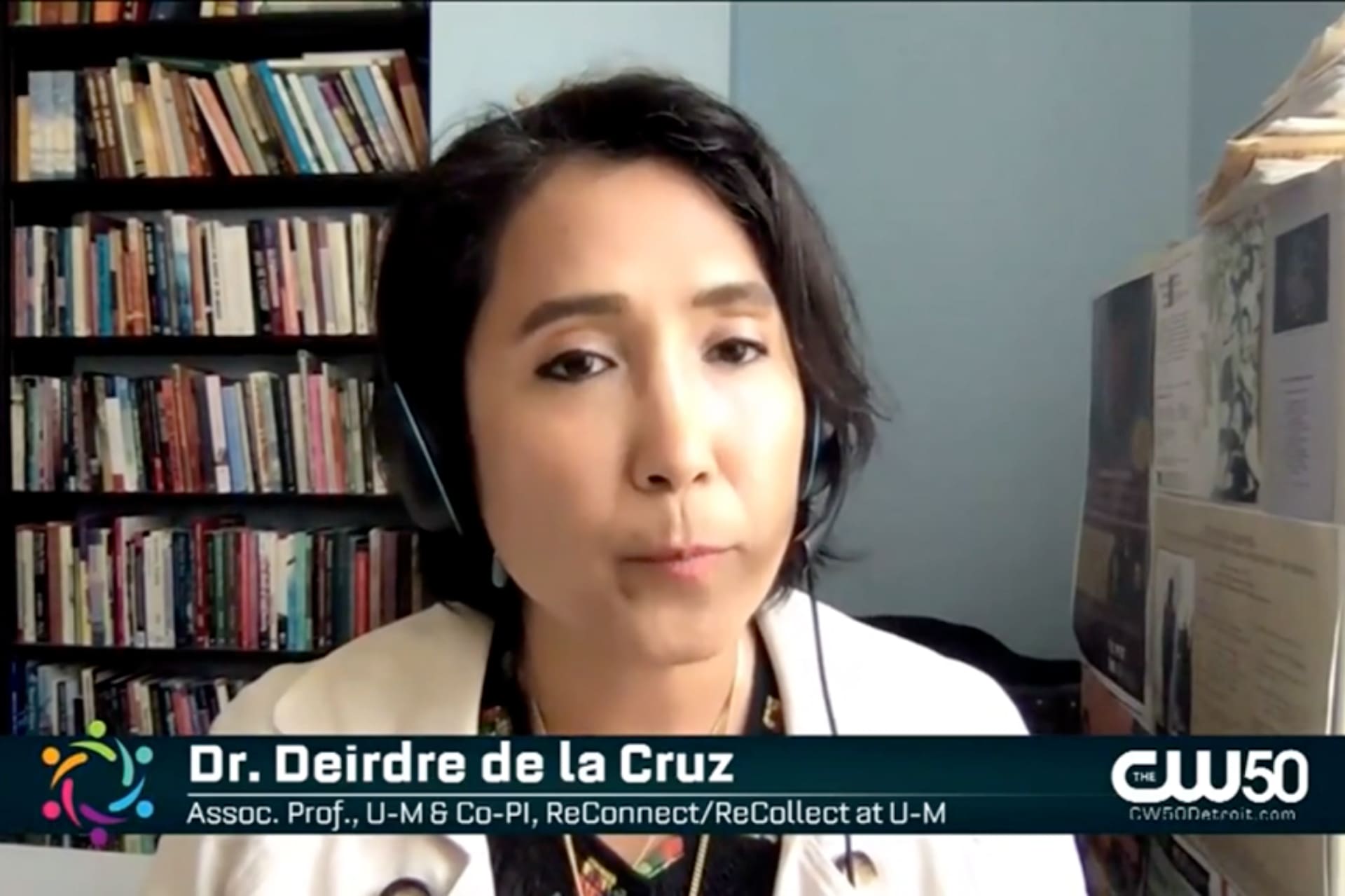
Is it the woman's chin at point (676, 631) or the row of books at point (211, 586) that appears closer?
the woman's chin at point (676, 631)

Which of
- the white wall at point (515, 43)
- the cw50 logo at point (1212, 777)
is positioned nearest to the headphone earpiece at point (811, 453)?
the cw50 logo at point (1212, 777)

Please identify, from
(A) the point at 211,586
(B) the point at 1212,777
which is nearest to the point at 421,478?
(B) the point at 1212,777

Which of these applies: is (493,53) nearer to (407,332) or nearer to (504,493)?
(407,332)

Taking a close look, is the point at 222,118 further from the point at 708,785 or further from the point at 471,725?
the point at 708,785

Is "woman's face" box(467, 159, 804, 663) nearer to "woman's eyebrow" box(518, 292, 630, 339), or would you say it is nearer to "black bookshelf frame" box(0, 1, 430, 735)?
"woman's eyebrow" box(518, 292, 630, 339)

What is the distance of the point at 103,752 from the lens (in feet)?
1.61

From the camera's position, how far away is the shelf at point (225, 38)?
5.44ft

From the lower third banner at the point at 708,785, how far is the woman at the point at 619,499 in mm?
72

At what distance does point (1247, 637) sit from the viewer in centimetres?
59

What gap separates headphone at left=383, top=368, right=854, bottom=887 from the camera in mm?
610

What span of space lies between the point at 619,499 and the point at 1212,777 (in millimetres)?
293

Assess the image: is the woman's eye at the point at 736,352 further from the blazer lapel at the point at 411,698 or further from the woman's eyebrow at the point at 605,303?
the blazer lapel at the point at 411,698

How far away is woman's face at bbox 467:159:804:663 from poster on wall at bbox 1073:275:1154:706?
1.18ft

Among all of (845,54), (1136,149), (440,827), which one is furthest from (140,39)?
(440,827)
